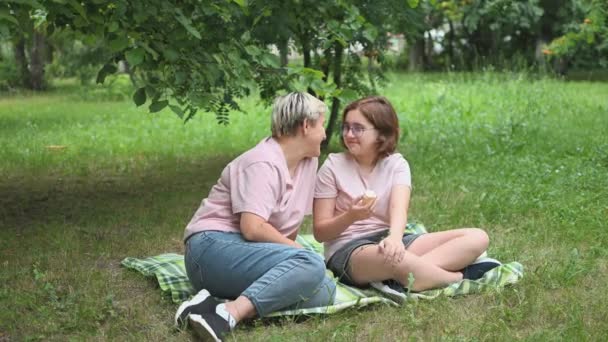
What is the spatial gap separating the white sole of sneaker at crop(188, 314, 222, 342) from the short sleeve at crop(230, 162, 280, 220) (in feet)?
2.00

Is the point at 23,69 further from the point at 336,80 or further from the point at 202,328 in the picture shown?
the point at 202,328

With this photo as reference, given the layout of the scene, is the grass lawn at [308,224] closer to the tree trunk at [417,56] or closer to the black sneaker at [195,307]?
the black sneaker at [195,307]

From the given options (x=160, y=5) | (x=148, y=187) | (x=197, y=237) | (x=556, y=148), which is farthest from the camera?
(x=556, y=148)

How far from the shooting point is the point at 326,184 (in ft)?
15.1

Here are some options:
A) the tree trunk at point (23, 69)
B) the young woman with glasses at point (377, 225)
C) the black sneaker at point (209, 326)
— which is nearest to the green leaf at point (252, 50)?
the young woman with glasses at point (377, 225)

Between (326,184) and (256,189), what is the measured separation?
0.52m

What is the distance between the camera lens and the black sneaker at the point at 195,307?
13.0 feet

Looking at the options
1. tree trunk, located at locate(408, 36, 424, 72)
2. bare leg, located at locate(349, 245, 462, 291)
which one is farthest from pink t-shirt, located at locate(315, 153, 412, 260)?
tree trunk, located at locate(408, 36, 424, 72)

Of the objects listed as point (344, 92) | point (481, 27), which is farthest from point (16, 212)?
point (481, 27)

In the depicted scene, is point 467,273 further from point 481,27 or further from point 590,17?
point 481,27

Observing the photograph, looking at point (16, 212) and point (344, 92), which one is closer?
point (344, 92)

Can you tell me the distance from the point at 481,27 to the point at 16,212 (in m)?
19.2

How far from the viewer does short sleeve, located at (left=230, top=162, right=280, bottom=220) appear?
419 centimetres

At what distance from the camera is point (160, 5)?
5402mm
